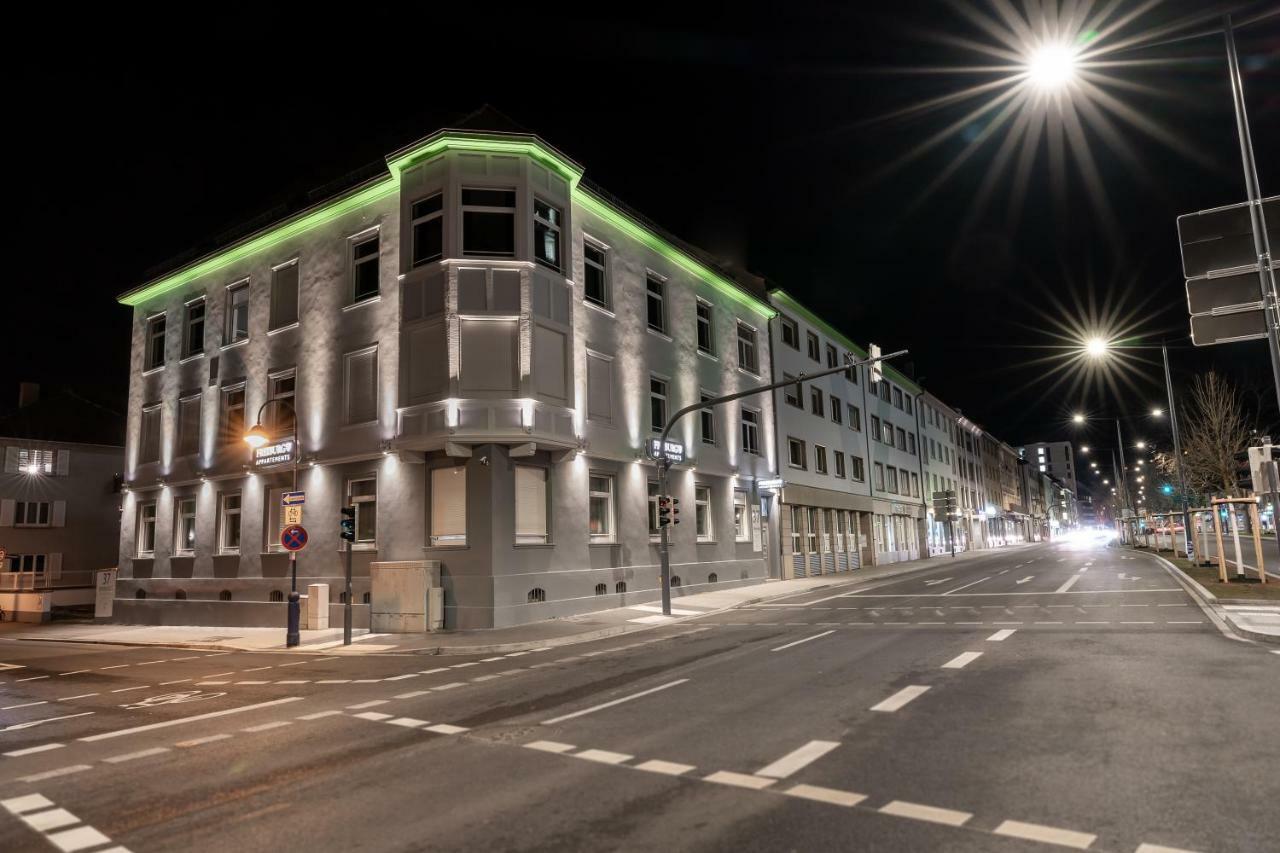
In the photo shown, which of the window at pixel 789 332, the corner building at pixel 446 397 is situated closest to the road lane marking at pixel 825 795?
the corner building at pixel 446 397

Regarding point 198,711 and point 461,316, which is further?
point 461,316

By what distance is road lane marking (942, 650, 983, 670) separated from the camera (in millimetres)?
9877

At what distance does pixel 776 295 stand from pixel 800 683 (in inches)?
1123

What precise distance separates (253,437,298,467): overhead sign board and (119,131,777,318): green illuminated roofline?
7082 mm

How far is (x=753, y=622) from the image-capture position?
17.5m

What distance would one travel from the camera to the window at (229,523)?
971 inches

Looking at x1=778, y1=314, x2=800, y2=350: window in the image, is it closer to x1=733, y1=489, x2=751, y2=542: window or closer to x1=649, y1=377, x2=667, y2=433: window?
x1=733, y1=489, x2=751, y2=542: window

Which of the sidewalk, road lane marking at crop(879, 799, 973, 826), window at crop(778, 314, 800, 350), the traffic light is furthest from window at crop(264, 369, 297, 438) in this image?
road lane marking at crop(879, 799, 973, 826)

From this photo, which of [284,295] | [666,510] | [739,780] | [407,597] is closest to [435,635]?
[407,597]

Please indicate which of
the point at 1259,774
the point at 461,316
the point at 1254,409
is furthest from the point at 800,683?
the point at 1254,409

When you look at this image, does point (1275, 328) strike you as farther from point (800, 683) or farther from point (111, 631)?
point (111, 631)

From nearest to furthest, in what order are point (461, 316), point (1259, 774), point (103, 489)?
point (1259, 774), point (461, 316), point (103, 489)

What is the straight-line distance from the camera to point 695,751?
21.1 ft

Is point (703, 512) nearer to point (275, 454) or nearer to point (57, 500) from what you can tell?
point (275, 454)
